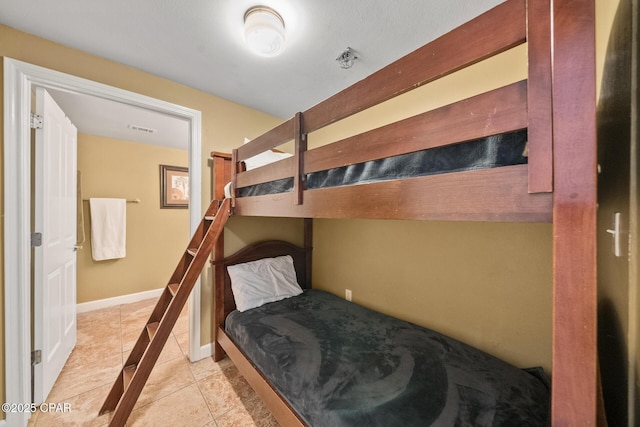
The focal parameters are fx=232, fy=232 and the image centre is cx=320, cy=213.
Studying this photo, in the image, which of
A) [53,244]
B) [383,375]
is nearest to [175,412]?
[383,375]

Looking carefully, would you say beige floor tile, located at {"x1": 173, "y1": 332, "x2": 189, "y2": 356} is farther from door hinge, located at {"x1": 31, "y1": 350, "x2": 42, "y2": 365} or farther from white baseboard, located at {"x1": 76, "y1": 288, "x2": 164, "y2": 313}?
white baseboard, located at {"x1": 76, "y1": 288, "x2": 164, "y2": 313}

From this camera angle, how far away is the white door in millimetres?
1516

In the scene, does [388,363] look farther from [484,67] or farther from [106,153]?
[106,153]

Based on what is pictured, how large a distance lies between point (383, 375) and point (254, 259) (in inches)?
61.0

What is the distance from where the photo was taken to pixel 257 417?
1.47 metres

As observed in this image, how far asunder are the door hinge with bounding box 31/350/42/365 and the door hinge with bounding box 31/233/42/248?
2.28ft

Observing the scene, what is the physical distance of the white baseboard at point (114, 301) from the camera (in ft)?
9.54

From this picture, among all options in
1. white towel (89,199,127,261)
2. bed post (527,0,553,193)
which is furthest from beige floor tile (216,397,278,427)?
white towel (89,199,127,261)

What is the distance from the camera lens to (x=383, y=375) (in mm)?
1119

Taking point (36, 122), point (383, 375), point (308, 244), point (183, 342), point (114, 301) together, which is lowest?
point (183, 342)

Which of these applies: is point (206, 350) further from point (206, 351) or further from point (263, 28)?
point (263, 28)

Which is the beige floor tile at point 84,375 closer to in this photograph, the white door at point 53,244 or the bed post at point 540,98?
the white door at point 53,244

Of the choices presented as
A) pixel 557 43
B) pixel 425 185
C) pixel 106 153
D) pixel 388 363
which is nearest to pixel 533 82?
pixel 557 43

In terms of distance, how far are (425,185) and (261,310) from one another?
1658 millimetres
